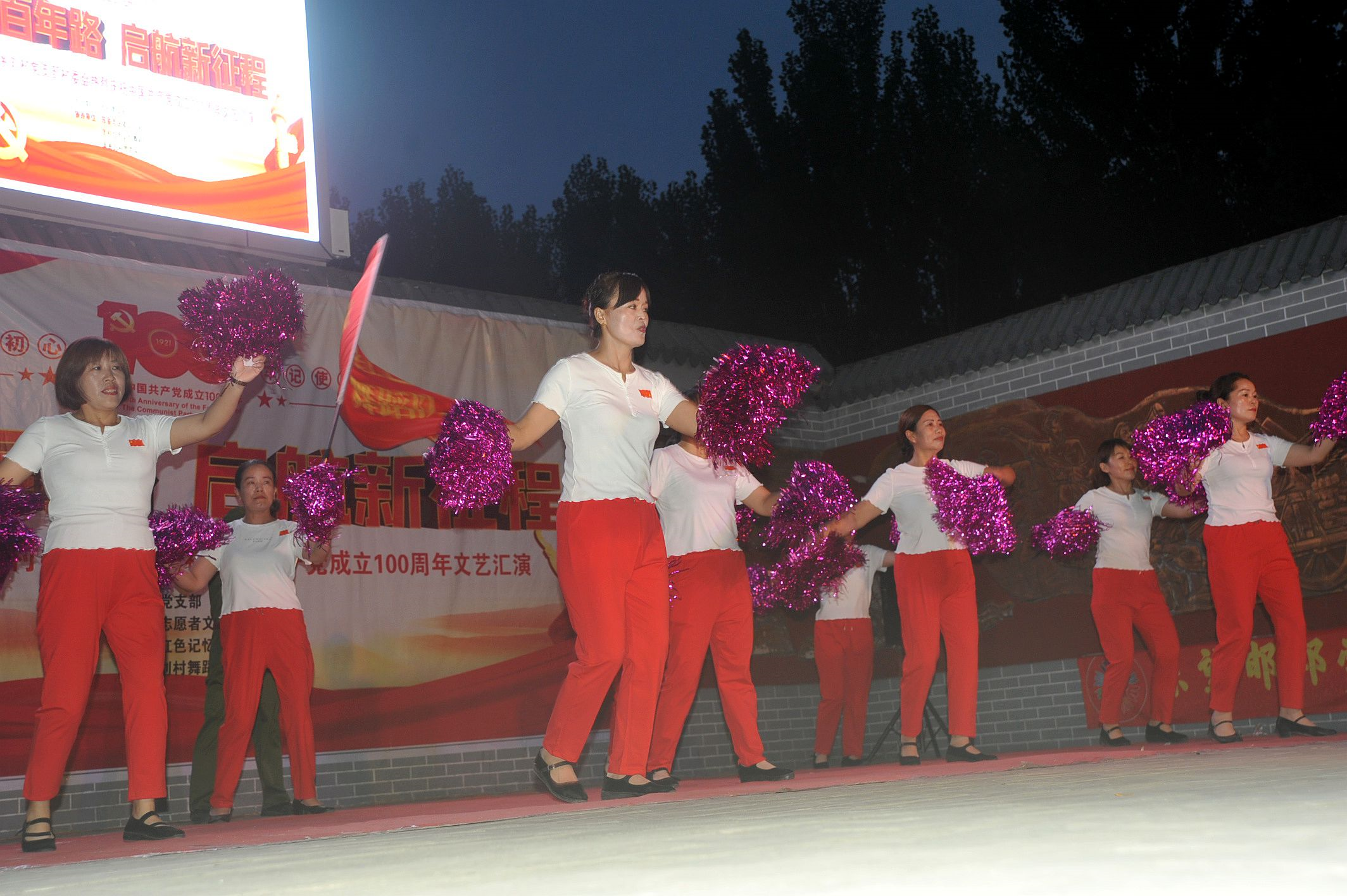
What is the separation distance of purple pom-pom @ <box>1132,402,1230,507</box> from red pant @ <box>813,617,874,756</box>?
2.07 m

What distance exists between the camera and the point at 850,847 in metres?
1.84

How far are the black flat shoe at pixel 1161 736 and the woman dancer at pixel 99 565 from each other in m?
4.74

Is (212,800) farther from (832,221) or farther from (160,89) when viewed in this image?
(832,221)

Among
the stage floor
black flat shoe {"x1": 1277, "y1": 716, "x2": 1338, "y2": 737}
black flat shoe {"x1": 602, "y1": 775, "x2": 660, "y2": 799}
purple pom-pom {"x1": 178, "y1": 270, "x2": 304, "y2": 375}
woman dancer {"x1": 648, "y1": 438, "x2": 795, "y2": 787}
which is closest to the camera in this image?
the stage floor

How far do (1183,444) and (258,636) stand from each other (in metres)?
4.41

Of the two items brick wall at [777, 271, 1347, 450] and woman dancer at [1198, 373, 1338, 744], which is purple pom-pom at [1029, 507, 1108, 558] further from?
brick wall at [777, 271, 1347, 450]

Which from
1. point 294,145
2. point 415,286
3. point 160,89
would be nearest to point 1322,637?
point 415,286

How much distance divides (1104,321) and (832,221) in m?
11.2

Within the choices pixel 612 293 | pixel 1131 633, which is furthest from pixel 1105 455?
pixel 612 293

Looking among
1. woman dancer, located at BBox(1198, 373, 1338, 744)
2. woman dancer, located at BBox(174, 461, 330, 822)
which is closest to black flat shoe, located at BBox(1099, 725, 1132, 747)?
woman dancer, located at BBox(1198, 373, 1338, 744)

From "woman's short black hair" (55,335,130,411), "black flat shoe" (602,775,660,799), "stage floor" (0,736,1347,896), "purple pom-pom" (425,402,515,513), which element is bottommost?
"black flat shoe" (602,775,660,799)

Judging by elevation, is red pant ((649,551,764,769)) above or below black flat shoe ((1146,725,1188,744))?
above

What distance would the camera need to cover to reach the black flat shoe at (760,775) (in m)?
4.58

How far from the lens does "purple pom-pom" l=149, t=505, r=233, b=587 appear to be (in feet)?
16.5
